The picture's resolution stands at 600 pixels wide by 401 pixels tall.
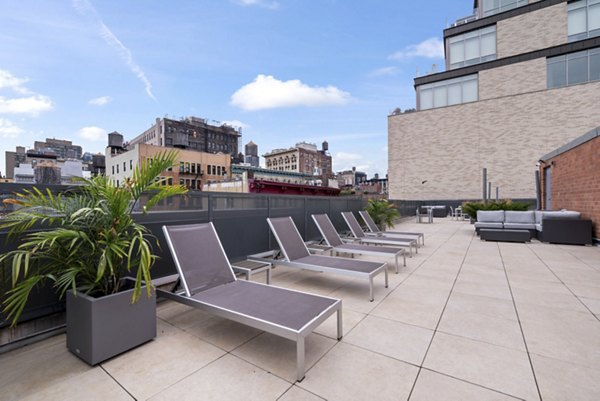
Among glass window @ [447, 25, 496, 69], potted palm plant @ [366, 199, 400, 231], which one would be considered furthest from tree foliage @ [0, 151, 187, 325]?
glass window @ [447, 25, 496, 69]

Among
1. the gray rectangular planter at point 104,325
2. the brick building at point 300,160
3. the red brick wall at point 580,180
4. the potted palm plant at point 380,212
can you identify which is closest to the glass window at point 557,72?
the red brick wall at point 580,180

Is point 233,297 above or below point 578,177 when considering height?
below

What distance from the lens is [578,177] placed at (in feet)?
28.8

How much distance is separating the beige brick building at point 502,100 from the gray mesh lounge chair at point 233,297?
80.8ft

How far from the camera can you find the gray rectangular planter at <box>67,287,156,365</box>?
2.27 metres

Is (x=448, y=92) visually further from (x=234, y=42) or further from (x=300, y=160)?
(x=300, y=160)

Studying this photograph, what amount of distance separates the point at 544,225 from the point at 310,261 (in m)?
8.08

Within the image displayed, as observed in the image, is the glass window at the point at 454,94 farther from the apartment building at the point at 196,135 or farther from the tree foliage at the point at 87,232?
the apartment building at the point at 196,135

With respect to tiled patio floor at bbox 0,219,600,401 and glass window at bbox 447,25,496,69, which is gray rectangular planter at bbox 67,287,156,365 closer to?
tiled patio floor at bbox 0,219,600,401

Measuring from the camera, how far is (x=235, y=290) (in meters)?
3.13

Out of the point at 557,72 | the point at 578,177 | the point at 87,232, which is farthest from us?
the point at 557,72

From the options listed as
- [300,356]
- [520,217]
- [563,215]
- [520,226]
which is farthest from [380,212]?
[300,356]

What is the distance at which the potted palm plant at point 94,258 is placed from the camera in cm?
226

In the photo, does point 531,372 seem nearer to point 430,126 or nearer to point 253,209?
point 253,209
